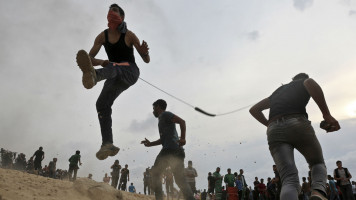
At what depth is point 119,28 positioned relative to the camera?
12.5ft

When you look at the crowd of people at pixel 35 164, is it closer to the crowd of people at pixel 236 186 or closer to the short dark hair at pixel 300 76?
the crowd of people at pixel 236 186

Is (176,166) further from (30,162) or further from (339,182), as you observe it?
(30,162)

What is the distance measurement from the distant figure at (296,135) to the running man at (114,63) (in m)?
1.87

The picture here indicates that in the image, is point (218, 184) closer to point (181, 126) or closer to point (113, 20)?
point (181, 126)

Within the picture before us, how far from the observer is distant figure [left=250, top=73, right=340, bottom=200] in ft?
8.71

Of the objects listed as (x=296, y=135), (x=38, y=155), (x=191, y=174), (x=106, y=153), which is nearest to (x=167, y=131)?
(x=106, y=153)

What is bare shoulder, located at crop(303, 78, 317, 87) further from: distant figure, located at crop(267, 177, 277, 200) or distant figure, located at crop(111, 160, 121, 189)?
distant figure, located at crop(111, 160, 121, 189)

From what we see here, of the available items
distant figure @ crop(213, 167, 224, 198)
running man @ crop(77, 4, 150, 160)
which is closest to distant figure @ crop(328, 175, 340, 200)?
distant figure @ crop(213, 167, 224, 198)

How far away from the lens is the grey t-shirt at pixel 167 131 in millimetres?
5203

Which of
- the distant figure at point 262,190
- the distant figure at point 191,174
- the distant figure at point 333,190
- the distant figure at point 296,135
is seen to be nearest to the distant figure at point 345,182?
the distant figure at point 333,190

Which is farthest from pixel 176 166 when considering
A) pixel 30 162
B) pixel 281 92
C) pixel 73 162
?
→ pixel 30 162

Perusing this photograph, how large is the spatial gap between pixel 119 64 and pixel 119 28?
0.48m

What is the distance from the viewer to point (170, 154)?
Answer: 5.11 meters

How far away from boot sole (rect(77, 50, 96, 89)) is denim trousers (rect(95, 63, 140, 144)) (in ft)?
0.85
